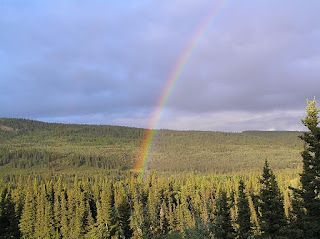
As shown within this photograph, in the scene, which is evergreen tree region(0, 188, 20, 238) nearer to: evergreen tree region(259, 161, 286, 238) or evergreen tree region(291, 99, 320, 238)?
evergreen tree region(259, 161, 286, 238)

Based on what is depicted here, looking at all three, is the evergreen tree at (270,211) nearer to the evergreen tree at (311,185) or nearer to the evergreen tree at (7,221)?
the evergreen tree at (311,185)

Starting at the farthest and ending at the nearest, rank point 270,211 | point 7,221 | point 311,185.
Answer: point 7,221 < point 270,211 < point 311,185

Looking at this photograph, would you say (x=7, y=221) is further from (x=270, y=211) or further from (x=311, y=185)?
(x=311, y=185)

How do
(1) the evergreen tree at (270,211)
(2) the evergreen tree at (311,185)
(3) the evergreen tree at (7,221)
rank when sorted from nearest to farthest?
(2) the evergreen tree at (311,185), (1) the evergreen tree at (270,211), (3) the evergreen tree at (7,221)

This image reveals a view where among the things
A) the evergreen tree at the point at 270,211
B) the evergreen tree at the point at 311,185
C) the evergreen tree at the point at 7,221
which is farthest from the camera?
the evergreen tree at the point at 7,221

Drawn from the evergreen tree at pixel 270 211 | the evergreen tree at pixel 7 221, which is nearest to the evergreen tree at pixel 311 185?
the evergreen tree at pixel 270 211

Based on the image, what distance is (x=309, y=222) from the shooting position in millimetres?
19781

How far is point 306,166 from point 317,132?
2.76 meters

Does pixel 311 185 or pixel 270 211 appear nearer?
pixel 311 185

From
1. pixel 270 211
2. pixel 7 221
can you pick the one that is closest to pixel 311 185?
pixel 270 211

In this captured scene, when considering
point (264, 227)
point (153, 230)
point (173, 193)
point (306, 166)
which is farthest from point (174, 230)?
point (153, 230)

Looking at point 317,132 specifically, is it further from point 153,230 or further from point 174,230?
point 174,230

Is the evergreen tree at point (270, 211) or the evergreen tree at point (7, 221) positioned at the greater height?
the evergreen tree at point (270, 211)

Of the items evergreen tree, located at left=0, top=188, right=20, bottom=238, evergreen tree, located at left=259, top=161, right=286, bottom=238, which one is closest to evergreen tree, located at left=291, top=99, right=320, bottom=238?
evergreen tree, located at left=259, top=161, right=286, bottom=238
